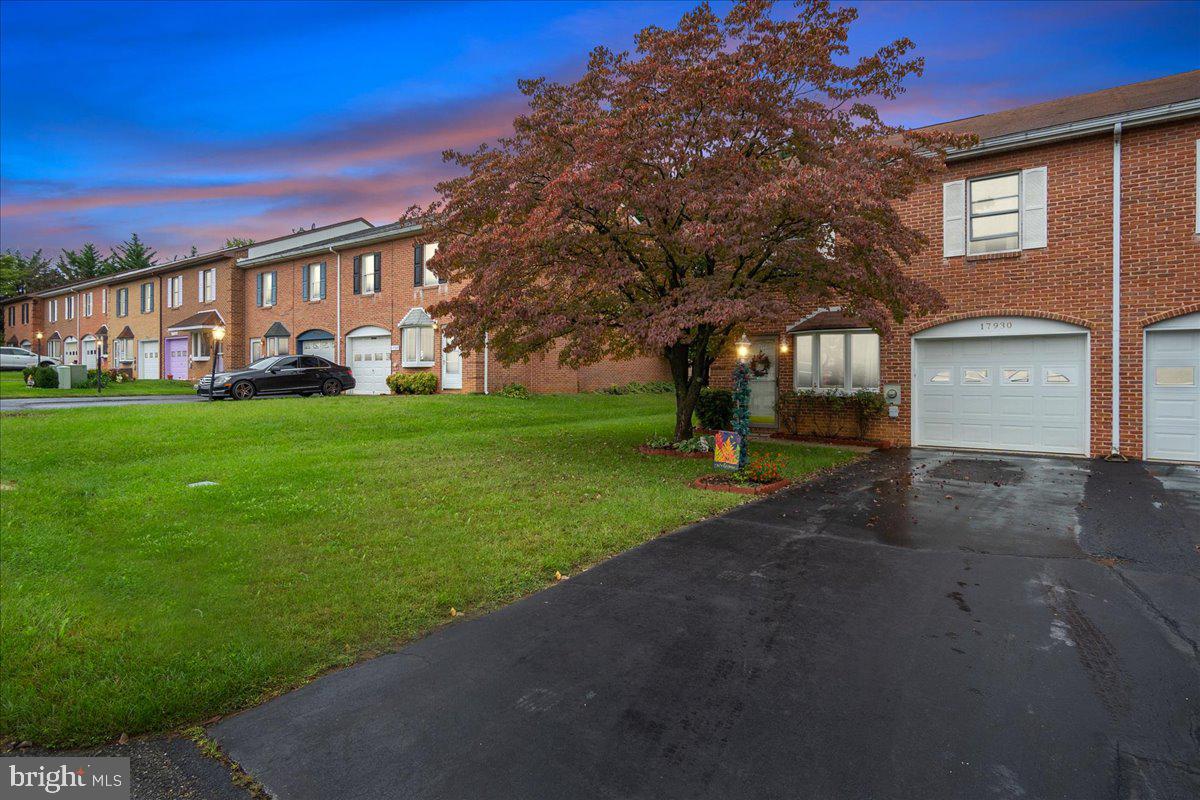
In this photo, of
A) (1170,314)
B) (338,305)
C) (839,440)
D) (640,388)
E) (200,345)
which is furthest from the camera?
(200,345)

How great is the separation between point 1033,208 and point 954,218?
4.37ft

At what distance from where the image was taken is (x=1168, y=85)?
12.7 m

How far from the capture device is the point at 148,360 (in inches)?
1389

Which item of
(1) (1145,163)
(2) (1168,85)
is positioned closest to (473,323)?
(1) (1145,163)

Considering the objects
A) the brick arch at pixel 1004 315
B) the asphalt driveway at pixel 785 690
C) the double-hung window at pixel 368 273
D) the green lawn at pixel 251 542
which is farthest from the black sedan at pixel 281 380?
the brick arch at pixel 1004 315

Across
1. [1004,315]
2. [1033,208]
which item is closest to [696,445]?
[1004,315]

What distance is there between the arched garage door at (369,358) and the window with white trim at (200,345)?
10651mm

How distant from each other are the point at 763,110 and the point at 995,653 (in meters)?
7.96

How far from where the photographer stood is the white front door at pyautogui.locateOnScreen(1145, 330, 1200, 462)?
10.8 meters

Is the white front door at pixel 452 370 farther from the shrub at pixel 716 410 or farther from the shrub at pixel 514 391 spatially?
the shrub at pixel 716 410

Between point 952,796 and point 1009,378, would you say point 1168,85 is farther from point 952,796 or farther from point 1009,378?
point 952,796

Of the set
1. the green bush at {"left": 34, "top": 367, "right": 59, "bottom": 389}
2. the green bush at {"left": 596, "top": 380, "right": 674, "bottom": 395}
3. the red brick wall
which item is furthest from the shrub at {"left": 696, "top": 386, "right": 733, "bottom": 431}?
the green bush at {"left": 34, "top": 367, "right": 59, "bottom": 389}

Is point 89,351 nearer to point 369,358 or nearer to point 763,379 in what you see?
point 369,358

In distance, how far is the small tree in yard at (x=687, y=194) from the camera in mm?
8734
